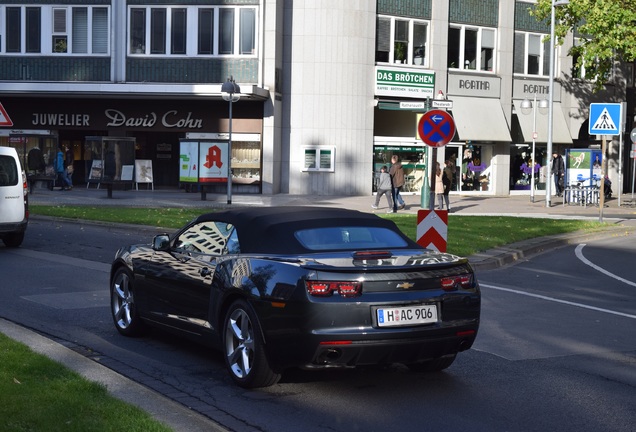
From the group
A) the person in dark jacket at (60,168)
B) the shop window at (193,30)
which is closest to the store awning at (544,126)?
the shop window at (193,30)

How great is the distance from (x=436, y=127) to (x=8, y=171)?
8.13 m

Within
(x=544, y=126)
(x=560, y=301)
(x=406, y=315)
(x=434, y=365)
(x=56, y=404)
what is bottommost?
(x=560, y=301)

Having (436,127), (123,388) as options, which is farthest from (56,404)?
(436,127)

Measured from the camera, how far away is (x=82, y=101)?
41.2 m

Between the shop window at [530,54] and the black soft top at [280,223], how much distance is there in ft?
125

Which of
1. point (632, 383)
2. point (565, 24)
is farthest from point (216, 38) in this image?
point (632, 383)

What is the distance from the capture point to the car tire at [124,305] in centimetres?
948

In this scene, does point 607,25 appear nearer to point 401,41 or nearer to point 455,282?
point 401,41

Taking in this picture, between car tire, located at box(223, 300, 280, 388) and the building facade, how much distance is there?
98.0 ft

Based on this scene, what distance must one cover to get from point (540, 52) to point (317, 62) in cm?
1192

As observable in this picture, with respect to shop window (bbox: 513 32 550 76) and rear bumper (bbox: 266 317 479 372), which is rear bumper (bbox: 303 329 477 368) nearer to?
rear bumper (bbox: 266 317 479 372)

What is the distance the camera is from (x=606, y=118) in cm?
2716

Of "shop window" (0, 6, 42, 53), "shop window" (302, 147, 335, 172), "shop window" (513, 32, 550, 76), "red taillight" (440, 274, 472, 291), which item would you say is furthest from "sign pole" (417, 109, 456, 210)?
"shop window" (513, 32, 550, 76)

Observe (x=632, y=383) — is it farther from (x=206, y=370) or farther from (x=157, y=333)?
(x=157, y=333)
